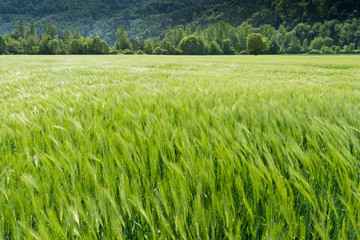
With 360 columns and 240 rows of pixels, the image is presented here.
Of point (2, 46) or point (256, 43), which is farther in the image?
point (256, 43)

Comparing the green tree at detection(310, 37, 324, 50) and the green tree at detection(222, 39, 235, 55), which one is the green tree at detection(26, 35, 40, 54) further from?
the green tree at detection(310, 37, 324, 50)

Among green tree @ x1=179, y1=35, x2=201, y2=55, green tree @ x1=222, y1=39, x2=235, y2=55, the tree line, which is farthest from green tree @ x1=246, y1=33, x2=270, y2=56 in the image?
green tree @ x1=179, y1=35, x2=201, y2=55

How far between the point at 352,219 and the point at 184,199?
1.30 ft

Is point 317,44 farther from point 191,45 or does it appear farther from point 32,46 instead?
point 32,46

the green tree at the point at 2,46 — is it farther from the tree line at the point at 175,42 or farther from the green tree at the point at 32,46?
the green tree at the point at 32,46

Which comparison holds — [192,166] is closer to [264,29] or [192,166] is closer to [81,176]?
[81,176]

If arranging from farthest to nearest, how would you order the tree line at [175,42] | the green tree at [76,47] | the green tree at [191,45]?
the green tree at [191,45] → the tree line at [175,42] → the green tree at [76,47]

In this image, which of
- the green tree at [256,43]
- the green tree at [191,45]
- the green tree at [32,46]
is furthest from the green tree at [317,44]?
the green tree at [32,46]

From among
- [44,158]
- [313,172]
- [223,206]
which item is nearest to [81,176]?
[44,158]

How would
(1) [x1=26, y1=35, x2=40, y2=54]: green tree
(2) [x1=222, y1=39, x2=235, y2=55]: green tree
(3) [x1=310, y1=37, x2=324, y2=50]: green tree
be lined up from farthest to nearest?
(3) [x1=310, y1=37, x2=324, y2=50]: green tree, (2) [x1=222, y1=39, x2=235, y2=55]: green tree, (1) [x1=26, y1=35, x2=40, y2=54]: green tree

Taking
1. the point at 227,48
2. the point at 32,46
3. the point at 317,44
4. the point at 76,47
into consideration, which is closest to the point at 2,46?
the point at 32,46

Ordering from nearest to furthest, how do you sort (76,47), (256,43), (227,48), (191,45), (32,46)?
(256,43), (76,47), (32,46), (227,48), (191,45)

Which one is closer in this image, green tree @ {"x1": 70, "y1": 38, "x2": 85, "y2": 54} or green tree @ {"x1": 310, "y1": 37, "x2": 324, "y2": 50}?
green tree @ {"x1": 70, "y1": 38, "x2": 85, "y2": 54}

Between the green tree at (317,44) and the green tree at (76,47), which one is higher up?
the green tree at (317,44)
